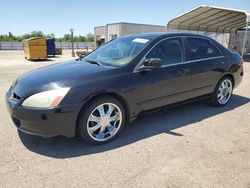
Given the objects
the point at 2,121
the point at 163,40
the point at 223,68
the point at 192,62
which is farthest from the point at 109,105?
the point at 223,68

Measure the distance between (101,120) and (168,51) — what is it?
1.70 metres

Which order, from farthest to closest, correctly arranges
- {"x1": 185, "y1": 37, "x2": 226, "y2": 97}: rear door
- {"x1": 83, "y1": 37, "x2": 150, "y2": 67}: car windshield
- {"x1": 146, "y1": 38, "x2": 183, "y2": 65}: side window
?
{"x1": 185, "y1": 37, "x2": 226, "y2": 97}: rear door < {"x1": 146, "y1": 38, "x2": 183, "y2": 65}: side window < {"x1": 83, "y1": 37, "x2": 150, "y2": 67}: car windshield

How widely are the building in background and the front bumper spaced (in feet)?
90.1

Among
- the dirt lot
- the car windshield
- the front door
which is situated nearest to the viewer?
the dirt lot

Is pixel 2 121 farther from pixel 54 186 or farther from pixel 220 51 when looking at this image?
pixel 220 51

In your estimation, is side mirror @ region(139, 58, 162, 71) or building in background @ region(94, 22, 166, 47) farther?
building in background @ region(94, 22, 166, 47)

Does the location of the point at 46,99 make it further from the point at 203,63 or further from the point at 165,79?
the point at 203,63

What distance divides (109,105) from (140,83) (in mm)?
603

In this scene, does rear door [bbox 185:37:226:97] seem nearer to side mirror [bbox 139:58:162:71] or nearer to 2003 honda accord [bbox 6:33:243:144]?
2003 honda accord [bbox 6:33:243:144]

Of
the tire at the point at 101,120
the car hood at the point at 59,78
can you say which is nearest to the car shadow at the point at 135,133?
the tire at the point at 101,120

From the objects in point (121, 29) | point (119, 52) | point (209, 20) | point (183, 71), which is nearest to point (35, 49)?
point (121, 29)

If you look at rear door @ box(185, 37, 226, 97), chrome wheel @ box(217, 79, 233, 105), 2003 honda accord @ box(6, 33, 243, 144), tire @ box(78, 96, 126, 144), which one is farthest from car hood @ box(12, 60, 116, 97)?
chrome wheel @ box(217, 79, 233, 105)

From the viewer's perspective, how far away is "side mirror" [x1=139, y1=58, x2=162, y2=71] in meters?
3.47

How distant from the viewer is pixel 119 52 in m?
4.04
